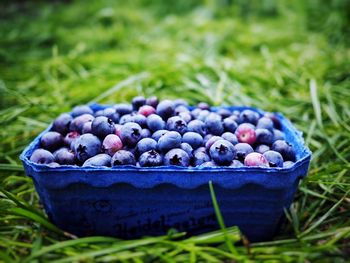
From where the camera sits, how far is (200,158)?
1213 mm

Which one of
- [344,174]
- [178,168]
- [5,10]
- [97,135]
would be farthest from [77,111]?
[5,10]

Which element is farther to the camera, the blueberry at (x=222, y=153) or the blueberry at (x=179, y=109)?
the blueberry at (x=179, y=109)

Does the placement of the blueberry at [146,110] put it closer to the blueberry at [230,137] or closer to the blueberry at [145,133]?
the blueberry at [145,133]

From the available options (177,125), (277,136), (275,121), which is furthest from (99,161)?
(275,121)

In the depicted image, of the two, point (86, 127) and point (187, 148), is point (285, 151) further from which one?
point (86, 127)

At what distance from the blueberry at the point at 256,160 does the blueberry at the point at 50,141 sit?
70 centimetres

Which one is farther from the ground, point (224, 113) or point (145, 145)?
point (224, 113)

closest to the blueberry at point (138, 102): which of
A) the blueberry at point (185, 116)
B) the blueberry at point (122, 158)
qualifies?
the blueberry at point (185, 116)

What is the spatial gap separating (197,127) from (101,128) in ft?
1.16

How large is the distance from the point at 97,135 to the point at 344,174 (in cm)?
104

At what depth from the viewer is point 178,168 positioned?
1133mm

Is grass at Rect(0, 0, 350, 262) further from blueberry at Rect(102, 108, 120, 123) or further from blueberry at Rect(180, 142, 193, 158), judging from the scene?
blueberry at Rect(102, 108, 120, 123)

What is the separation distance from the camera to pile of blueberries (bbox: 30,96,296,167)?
1189 millimetres

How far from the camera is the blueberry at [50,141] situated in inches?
53.0
